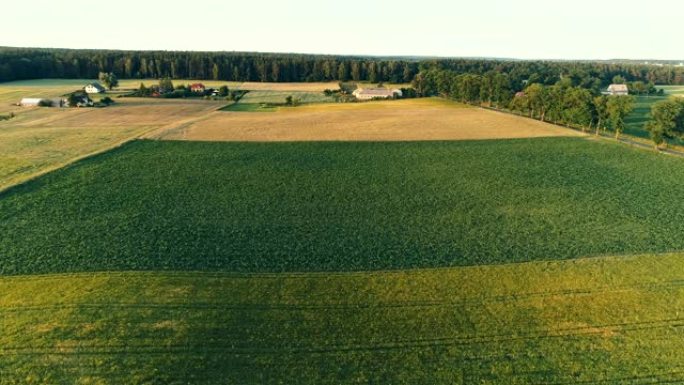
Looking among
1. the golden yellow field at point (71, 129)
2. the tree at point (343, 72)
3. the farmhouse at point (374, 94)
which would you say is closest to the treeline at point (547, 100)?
the farmhouse at point (374, 94)

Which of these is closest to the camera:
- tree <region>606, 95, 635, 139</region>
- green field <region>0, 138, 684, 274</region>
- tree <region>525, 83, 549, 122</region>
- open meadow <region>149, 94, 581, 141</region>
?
green field <region>0, 138, 684, 274</region>

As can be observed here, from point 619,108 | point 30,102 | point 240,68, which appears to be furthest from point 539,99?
point 240,68

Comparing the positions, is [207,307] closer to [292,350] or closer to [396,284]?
[292,350]

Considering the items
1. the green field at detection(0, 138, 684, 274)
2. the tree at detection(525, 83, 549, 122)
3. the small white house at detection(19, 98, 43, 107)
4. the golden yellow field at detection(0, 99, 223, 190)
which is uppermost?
the tree at detection(525, 83, 549, 122)

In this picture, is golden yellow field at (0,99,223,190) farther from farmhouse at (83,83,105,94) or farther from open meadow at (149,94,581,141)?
farmhouse at (83,83,105,94)

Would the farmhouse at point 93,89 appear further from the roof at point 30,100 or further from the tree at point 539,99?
the tree at point 539,99

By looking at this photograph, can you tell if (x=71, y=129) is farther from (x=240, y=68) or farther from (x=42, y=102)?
(x=240, y=68)

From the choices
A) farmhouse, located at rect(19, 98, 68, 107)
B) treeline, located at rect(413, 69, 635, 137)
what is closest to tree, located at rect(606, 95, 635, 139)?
treeline, located at rect(413, 69, 635, 137)
